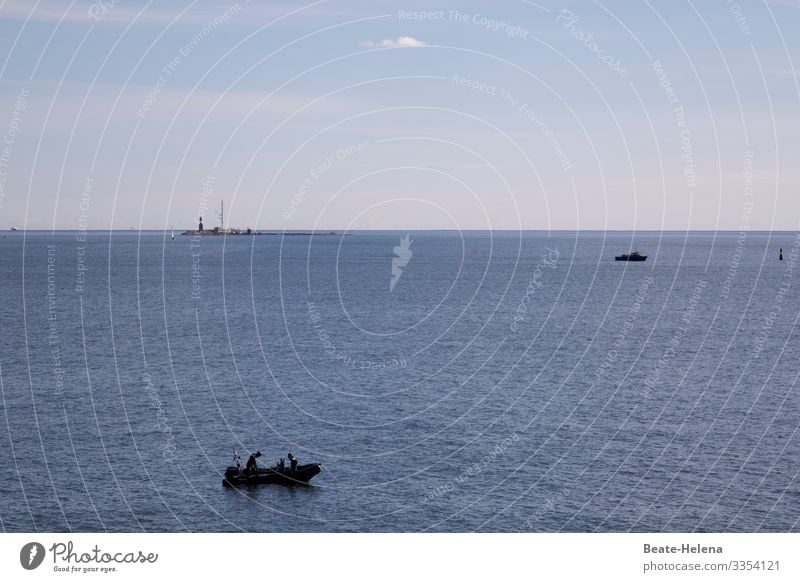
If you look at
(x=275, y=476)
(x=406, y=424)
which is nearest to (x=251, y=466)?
(x=275, y=476)

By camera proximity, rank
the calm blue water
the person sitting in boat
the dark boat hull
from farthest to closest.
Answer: the person sitting in boat, the dark boat hull, the calm blue water

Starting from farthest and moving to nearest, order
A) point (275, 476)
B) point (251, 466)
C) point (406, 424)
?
point (406, 424), point (251, 466), point (275, 476)

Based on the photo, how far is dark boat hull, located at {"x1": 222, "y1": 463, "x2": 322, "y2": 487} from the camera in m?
69.5

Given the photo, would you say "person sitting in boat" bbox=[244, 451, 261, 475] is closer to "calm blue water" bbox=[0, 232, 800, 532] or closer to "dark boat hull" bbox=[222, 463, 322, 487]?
"dark boat hull" bbox=[222, 463, 322, 487]

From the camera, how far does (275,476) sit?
2771 inches

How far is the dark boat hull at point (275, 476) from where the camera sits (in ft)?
228

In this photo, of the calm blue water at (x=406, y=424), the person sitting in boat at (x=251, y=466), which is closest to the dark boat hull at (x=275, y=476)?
the person sitting in boat at (x=251, y=466)

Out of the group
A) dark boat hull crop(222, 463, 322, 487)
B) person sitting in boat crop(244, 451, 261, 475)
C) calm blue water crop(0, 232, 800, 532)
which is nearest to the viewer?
calm blue water crop(0, 232, 800, 532)

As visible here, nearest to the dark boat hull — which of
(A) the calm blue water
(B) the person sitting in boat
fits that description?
(B) the person sitting in boat

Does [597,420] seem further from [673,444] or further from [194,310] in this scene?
[194,310]

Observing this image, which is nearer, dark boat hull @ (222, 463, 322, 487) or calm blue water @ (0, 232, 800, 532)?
calm blue water @ (0, 232, 800, 532)

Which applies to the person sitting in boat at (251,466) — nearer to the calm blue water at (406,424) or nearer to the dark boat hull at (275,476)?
the dark boat hull at (275,476)

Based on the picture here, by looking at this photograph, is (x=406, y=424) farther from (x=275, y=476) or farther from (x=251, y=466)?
(x=251, y=466)
